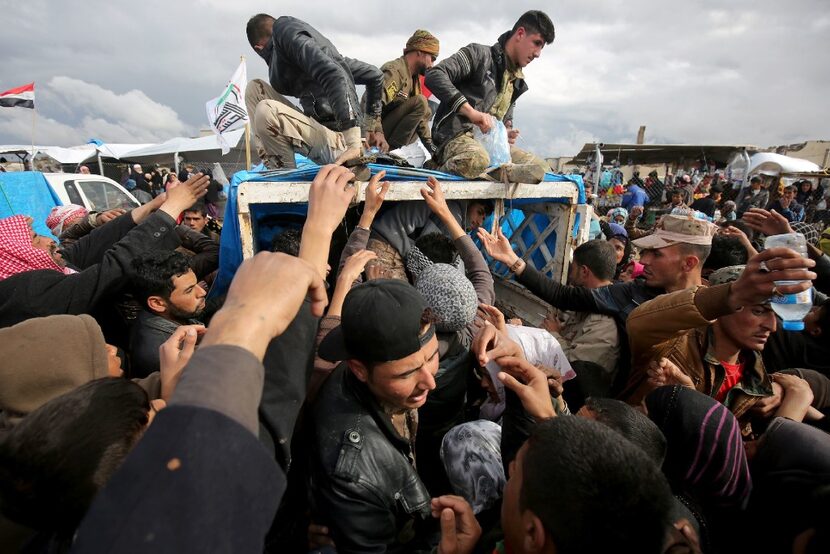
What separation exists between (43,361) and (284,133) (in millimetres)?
2632

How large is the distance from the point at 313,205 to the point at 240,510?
2.73 ft

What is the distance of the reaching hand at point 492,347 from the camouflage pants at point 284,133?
6.92 ft

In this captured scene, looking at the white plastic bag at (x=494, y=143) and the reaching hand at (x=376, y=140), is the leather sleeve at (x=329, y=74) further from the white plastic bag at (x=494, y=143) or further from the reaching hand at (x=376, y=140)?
the white plastic bag at (x=494, y=143)

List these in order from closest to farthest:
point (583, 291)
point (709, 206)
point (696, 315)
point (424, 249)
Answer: point (696, 315)
point (583, 291)
point (424, 249)
point (709, 206)

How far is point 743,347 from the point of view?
2029 mm

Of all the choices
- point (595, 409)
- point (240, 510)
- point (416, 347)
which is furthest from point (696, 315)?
point (240, 510)

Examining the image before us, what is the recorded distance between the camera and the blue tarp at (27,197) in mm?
7230

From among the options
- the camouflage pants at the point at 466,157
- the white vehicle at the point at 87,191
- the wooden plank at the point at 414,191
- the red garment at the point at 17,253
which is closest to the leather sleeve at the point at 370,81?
the camouflage pants at the point at 466,157

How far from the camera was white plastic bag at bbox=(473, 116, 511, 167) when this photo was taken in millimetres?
3740

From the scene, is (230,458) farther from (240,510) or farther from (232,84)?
(232,84)

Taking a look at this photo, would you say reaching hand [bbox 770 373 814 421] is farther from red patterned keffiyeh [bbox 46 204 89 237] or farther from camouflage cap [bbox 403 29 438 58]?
red patterned keffiyeh [bbox 46 204 89 237]

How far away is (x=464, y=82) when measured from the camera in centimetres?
401

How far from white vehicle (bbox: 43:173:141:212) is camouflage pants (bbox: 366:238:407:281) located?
7.28 meters

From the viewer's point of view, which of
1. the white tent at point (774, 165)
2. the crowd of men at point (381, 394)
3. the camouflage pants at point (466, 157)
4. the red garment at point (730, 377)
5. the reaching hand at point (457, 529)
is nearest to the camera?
the crowd of men at point (381, 394)
